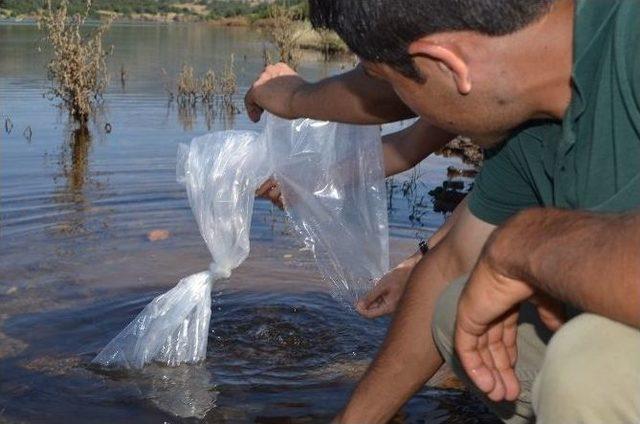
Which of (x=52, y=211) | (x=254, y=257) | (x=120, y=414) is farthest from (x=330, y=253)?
(x=52, y=211)

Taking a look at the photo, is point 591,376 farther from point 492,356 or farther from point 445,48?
point 445,48

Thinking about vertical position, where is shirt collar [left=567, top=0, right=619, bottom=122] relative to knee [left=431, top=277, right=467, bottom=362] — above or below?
above

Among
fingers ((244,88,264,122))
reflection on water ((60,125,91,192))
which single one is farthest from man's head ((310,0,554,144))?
reflection on water ((60,125,91,192))

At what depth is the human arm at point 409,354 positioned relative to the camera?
2.69m

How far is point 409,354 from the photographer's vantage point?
2713 mm

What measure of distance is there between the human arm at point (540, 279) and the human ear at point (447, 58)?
0.29 metres

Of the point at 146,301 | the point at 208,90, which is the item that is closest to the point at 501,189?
the point at 146,301

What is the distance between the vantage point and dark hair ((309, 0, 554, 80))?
74.7 inches

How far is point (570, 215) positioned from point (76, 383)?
208cm

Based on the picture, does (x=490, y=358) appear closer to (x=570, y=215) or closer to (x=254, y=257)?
(x=570, y=215)

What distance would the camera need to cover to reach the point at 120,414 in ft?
10.3

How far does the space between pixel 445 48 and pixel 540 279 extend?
0.49 meters

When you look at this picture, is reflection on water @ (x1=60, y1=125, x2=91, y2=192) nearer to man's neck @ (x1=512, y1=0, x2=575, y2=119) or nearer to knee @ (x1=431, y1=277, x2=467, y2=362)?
knee @ (x1=431, y1=277, x2=467, y2=362)

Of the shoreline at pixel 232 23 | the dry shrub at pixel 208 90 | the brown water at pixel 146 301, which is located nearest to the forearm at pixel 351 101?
the shoreline at pixel 232 23
